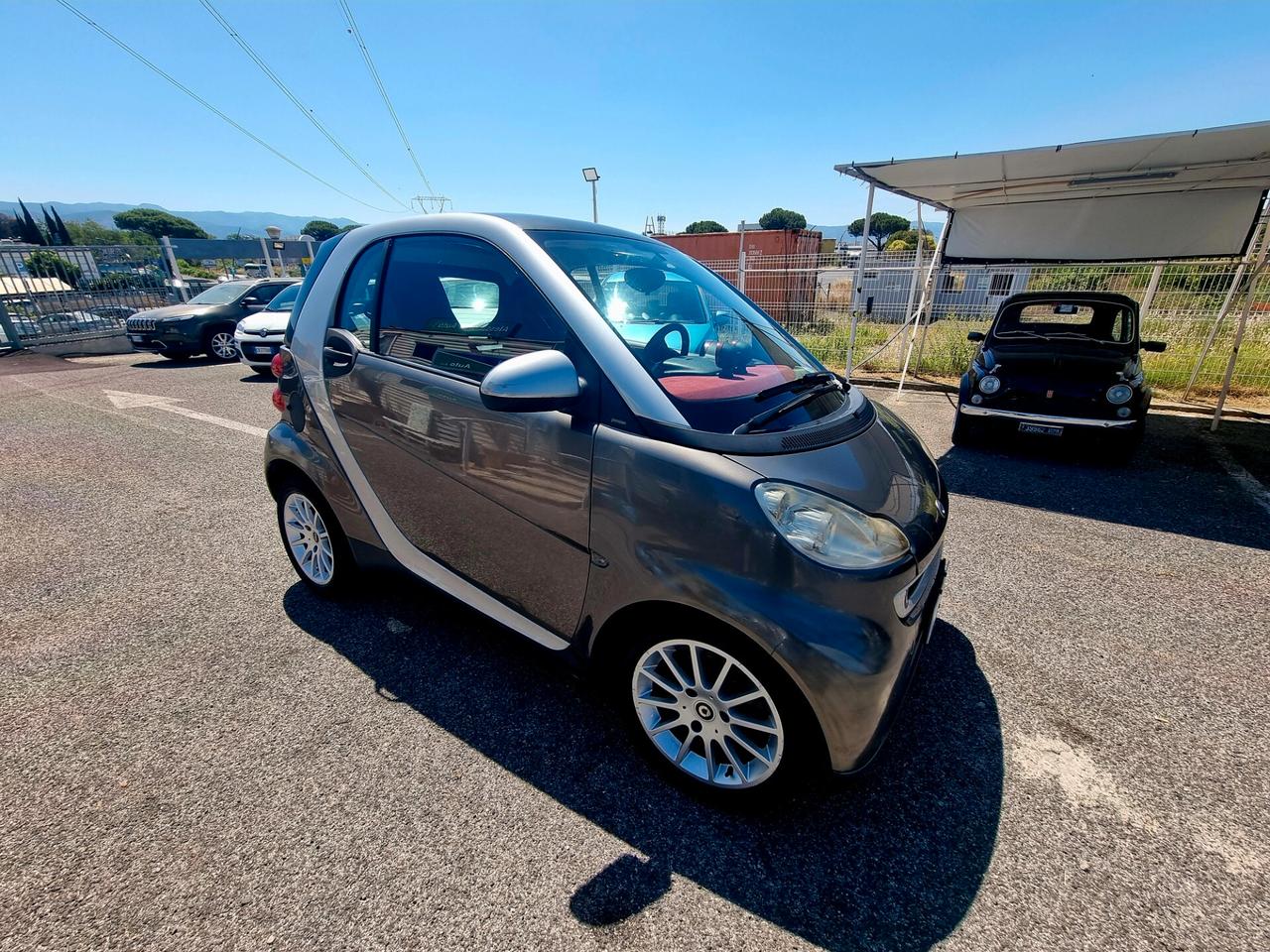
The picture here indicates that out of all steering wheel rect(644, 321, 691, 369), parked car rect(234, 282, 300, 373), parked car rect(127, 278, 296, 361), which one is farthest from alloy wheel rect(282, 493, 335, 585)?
parked car rect(127, 278, 296, 361)

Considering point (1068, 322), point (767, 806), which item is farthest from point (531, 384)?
point (1068, 322)

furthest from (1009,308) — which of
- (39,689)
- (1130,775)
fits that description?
(39,689)

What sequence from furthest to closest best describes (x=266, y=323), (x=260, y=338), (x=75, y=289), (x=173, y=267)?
Result: (x=173, y=267)
(x=75, y=289)
(x=266, y=323)
(x=260, y=338)

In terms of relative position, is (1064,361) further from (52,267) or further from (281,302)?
(52,267)

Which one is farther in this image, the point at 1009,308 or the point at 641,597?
the point at 1009,308

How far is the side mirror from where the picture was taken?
5.16 feet

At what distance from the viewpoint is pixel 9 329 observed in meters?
11.0

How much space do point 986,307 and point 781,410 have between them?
8.56 meters

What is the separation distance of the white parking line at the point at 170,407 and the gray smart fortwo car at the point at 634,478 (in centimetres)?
452

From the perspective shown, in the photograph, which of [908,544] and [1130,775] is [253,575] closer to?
[908,544]

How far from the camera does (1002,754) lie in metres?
1.96

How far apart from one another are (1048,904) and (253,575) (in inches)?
149

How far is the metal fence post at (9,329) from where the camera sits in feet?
35.7

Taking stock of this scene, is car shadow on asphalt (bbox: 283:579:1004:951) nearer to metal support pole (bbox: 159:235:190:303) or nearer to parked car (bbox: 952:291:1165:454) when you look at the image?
parked car (bbox: 952:291:1165:454)
